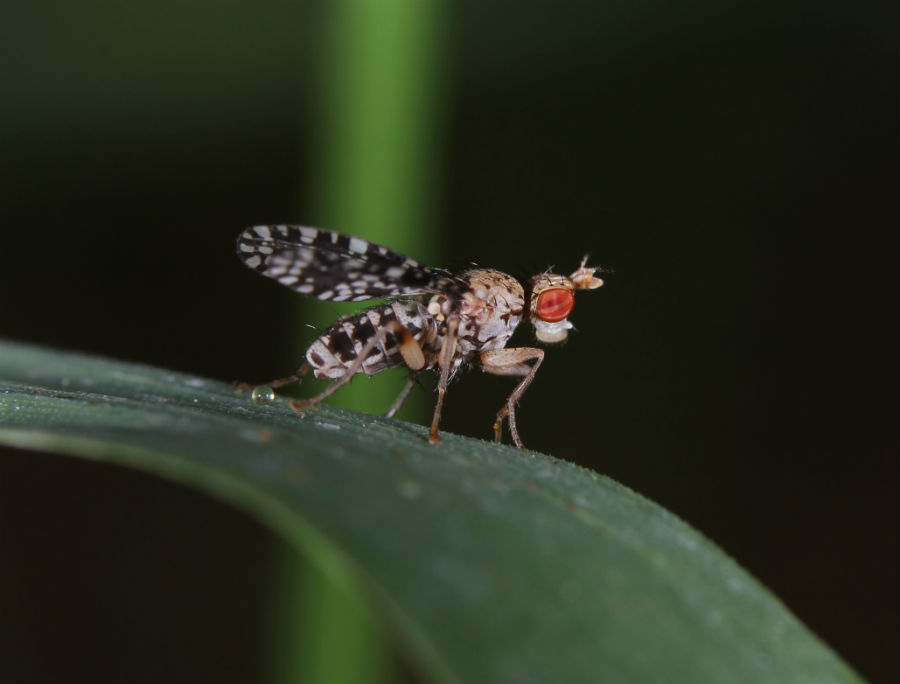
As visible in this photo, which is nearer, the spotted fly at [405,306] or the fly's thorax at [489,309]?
the spotted fly at [405,306]

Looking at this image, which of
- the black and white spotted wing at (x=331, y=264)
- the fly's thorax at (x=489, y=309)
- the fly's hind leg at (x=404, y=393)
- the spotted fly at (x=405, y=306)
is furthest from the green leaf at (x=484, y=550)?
the fly's thorax at (x=489, y=309)

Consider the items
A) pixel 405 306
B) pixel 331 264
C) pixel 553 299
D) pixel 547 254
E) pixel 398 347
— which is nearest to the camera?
pixel 331 264

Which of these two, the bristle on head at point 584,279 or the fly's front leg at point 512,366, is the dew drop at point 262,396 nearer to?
the fly's front leg at point 512,366

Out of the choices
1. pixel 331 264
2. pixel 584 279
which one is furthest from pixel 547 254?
pixel 331 264

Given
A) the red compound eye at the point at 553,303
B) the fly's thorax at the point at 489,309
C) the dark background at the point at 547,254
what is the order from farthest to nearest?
the dark background at the point at 547,254 < the red compound eye at the point at 553,303 < the fly's thorax at the point at 489,309

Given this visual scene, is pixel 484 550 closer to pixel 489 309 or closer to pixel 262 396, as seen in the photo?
pixel 262 396

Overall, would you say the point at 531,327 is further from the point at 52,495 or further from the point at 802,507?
the point at 52,495

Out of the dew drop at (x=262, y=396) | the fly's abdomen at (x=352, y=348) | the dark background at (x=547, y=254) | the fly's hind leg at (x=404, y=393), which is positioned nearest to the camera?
the dew drop at (x=262, y=396)

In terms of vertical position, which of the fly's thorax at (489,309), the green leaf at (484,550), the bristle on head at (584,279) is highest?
the green leaf at (484,550)
